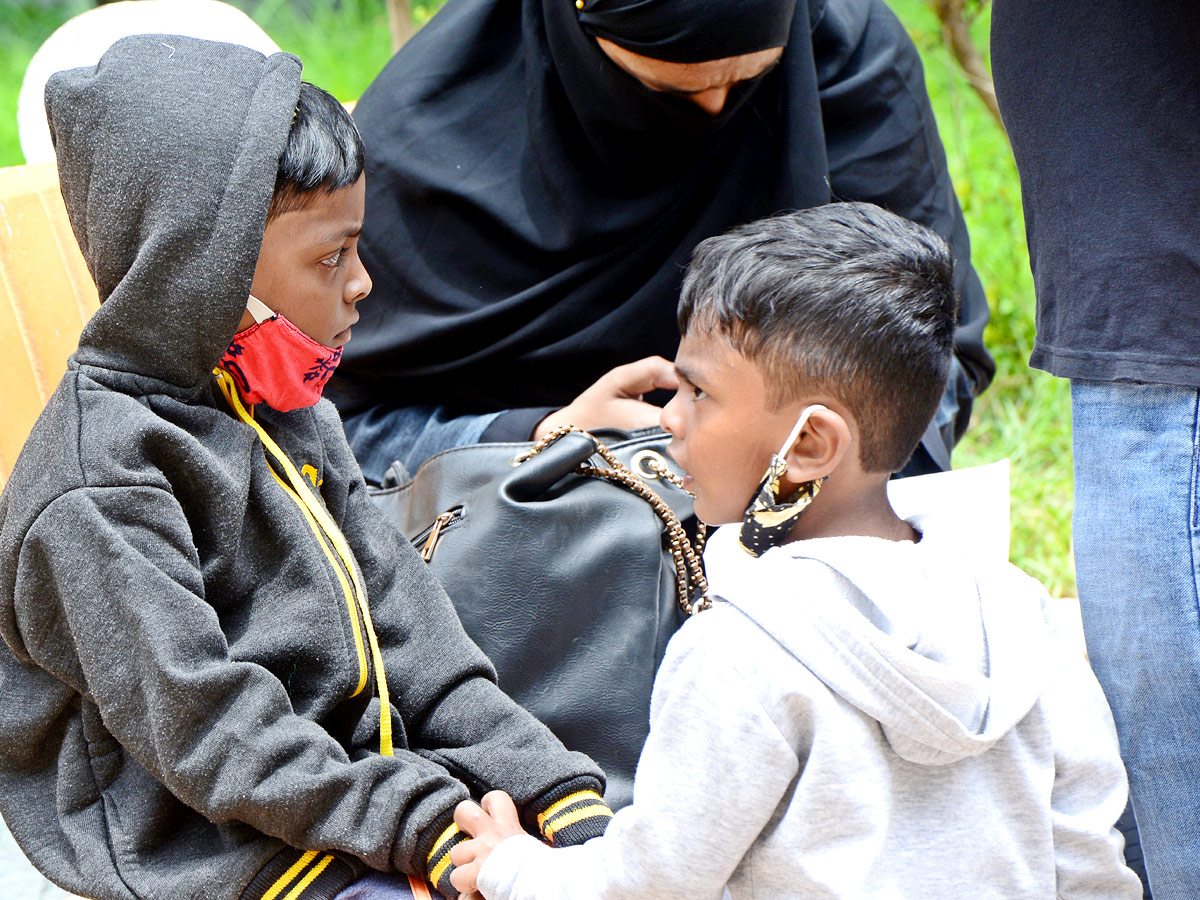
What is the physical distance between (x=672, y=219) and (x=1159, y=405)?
1059 millimetres

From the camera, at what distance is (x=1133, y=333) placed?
1388 mm

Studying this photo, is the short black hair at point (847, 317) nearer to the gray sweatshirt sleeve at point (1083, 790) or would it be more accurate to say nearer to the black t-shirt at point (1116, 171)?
the black t-shirt at point (1116, 171)

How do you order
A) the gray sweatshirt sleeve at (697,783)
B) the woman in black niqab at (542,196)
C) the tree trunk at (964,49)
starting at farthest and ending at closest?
A: the tree trunk at (964,49) → the woman in black niqab at (542,196) → the gray sweatshirt sleeve at (697,783)

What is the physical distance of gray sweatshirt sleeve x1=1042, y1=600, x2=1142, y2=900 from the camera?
4.20 ft

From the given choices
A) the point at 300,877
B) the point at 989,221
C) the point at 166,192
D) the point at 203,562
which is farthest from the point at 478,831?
the point at 989,221

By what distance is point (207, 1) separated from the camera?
243 centimetres

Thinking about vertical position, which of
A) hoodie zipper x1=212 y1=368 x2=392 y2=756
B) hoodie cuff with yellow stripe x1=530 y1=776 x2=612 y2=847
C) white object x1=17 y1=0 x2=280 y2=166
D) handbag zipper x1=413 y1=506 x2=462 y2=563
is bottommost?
hoodie cuff with yellow stripe x1=530 y1=776 x2=612 y2=847

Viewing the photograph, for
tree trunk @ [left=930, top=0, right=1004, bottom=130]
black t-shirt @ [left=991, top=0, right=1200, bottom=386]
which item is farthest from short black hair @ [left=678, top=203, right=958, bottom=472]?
tree trunk @ [left=930, top=0, right=1004, bottom=130]

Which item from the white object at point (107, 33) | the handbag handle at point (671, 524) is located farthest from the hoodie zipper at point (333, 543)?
the white object at point (107, 33)

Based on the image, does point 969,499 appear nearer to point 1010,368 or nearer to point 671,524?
point 671,524

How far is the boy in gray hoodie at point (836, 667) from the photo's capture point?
3.76 feet

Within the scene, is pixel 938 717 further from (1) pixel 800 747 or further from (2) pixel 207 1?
(2) pixel 207 1

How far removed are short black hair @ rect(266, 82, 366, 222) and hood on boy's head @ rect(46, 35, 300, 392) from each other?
0.04 m

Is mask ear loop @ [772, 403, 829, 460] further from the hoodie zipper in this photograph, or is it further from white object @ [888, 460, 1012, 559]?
the hoodie zipper
